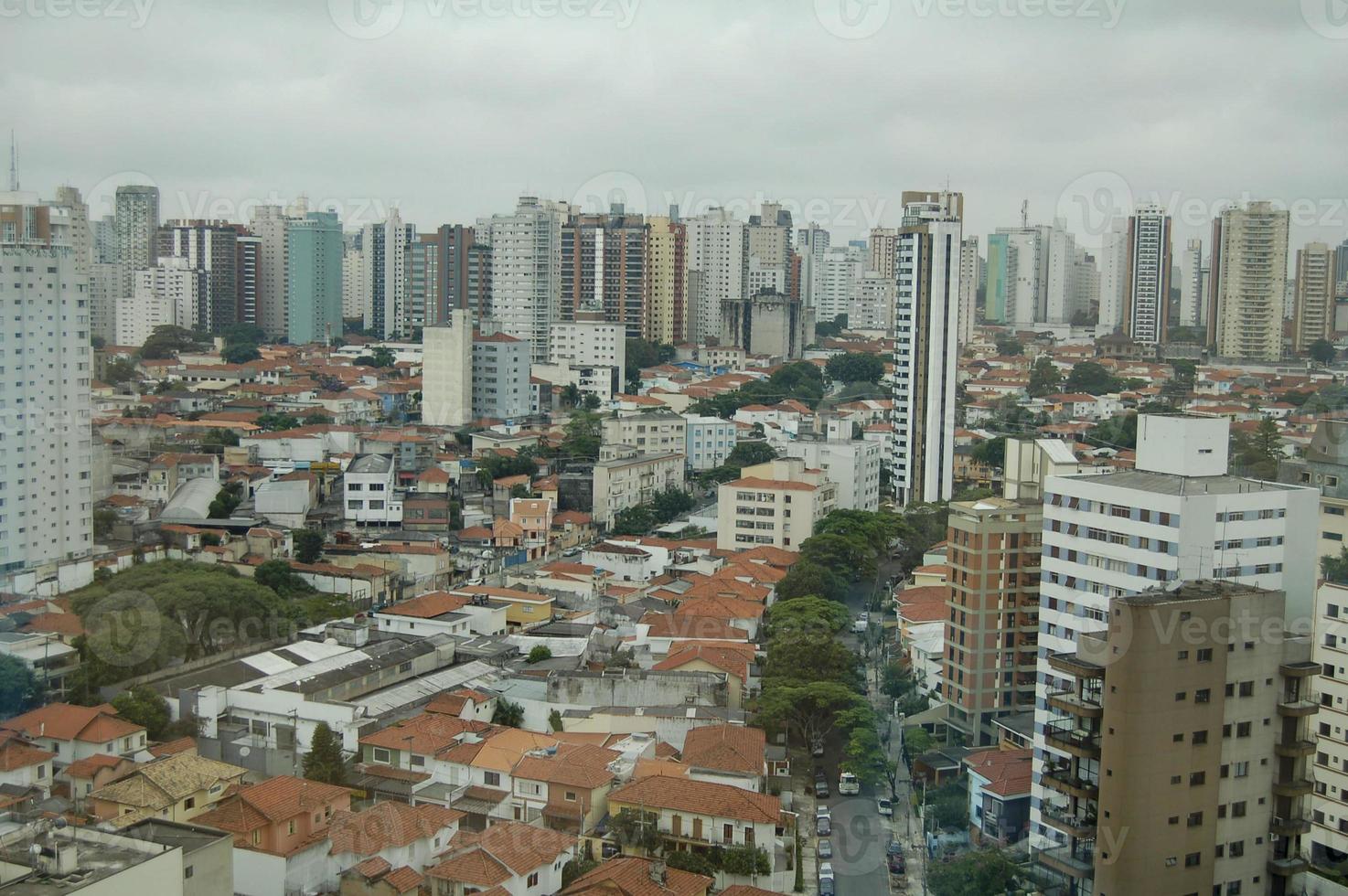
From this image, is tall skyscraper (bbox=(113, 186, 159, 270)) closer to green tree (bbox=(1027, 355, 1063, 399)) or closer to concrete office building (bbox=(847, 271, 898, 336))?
concrete office building (bbox=(847, 271, 898, 336))

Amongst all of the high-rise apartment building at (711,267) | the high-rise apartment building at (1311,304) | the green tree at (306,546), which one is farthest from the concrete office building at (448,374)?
the high-rise apartment building at (1311,304)

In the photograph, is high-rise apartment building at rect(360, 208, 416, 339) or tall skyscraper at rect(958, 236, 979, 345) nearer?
high-rise apartment building at rect(360, 208, 416, 339)

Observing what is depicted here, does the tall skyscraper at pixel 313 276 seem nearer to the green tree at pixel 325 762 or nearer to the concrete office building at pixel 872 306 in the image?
the concrete office building at pixel 872 306

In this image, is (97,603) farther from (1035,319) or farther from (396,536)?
(1035,319)

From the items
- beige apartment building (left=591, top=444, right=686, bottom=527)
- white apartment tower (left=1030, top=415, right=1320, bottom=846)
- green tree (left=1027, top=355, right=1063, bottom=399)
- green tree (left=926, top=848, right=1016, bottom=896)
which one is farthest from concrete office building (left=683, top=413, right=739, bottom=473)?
green tree (left=926, top=848, right=1016, bottom=896)

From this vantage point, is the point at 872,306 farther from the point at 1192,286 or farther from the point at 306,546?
the point at 306,546
